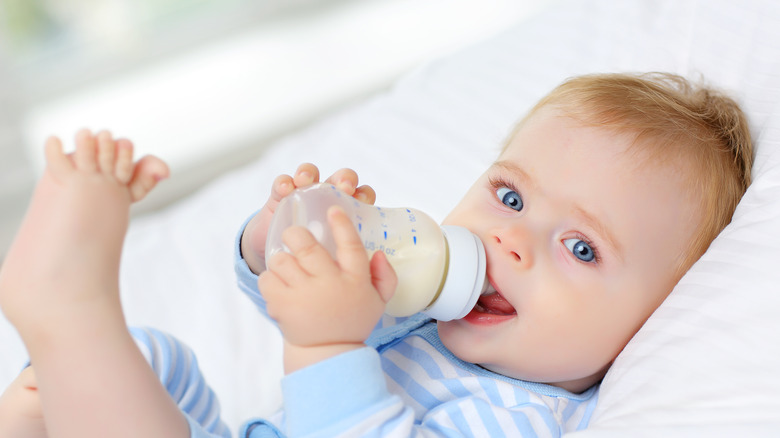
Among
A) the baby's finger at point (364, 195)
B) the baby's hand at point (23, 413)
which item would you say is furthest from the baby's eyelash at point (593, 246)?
the baby's hand at point (23, 413)

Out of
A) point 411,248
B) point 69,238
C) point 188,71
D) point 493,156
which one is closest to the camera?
point 69,238

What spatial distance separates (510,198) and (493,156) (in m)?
0.46

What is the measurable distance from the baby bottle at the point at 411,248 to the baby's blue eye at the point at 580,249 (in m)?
0.11

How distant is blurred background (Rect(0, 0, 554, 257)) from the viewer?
2.26m

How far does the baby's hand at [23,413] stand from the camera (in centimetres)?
81

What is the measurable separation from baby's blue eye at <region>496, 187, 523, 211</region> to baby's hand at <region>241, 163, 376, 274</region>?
16cm

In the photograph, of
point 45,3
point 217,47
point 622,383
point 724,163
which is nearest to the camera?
point 622,383

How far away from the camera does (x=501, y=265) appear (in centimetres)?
83

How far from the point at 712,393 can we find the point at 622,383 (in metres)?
0.10

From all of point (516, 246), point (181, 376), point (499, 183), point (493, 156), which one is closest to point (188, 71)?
point (493, 156)

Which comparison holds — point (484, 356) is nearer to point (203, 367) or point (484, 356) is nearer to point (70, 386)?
point (70, 386)

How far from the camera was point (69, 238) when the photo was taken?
0.64 metres

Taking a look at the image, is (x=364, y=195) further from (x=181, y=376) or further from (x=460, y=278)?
(x=181, y=376)

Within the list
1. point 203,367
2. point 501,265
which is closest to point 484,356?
point 501,265
